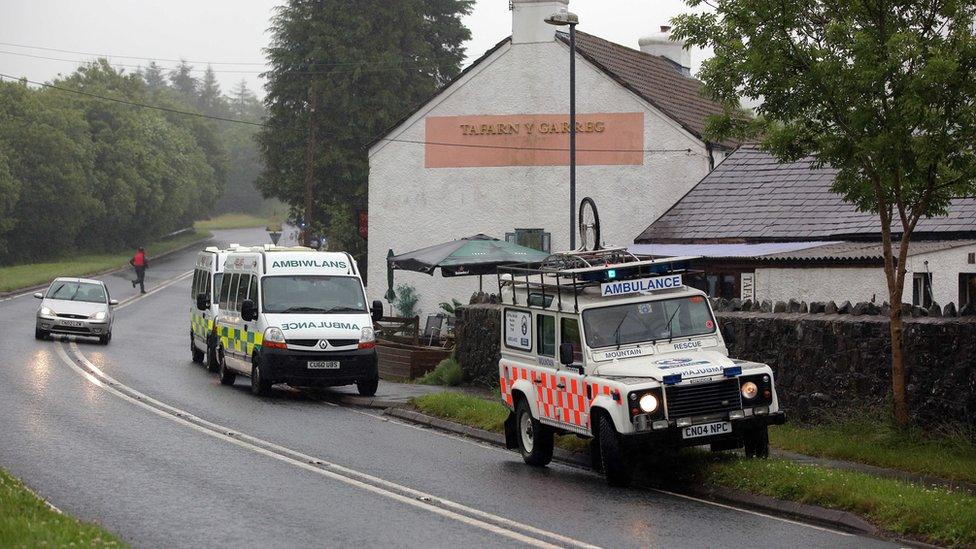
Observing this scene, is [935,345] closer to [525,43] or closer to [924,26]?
[924,26]

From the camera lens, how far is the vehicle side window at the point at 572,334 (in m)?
14.2

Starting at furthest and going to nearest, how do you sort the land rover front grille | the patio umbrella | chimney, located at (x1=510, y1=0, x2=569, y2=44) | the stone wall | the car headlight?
1. chimney, located at (x1=510, y1=0, x2=569, y2=44)
2. the patio umbrella
3. the stone wall
4. the land rover front grille
5. the car headlight

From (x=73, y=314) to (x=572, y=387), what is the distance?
76.6 feet

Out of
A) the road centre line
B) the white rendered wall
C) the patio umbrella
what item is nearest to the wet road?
the road centre line

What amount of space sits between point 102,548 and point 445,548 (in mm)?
2506

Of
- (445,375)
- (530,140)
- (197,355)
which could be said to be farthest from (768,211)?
(197,355)

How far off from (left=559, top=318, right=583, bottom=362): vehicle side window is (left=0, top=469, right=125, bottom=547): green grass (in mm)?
5868

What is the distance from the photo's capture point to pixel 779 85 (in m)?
15.1

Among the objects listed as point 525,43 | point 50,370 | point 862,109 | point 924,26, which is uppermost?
point 525,43

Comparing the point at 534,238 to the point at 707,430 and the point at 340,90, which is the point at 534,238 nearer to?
the point at 340,90

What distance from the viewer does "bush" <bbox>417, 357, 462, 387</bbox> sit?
24.9 meters

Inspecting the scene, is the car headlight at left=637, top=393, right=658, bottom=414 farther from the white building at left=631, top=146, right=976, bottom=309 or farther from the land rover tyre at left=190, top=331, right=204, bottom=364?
the land rover tyre at left=190, top=331, right=204, bottom=364

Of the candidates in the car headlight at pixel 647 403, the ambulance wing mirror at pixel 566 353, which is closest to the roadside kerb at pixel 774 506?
the car headlight at pixel 647 403

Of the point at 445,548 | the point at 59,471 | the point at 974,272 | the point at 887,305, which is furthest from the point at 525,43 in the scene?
the point at 445,548
